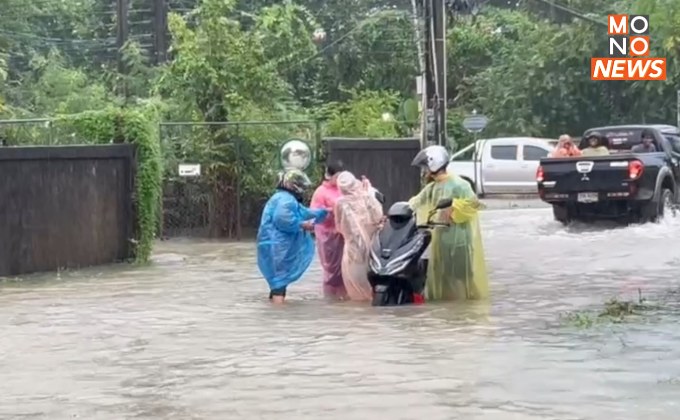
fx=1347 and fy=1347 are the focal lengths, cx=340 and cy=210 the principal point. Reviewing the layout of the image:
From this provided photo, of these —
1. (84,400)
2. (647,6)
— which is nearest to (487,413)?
(84,400)

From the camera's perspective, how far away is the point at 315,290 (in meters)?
15.6

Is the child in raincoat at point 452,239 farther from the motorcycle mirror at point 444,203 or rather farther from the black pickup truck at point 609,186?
the black pickup truck at point 609,186

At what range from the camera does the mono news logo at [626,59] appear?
3731 cm

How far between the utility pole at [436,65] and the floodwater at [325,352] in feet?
22.8

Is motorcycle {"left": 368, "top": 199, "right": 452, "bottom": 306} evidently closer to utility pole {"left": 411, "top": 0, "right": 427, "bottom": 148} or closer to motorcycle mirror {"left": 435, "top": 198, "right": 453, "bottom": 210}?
motorcycle mirror {"left": 435, "top": 198, "right": 453, "bottom": 210}

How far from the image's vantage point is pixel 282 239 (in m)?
14.3

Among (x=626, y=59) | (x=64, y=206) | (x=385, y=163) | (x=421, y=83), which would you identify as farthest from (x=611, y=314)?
(x=626, y=59)

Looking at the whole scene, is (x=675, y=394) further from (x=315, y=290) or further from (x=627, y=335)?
(x=315, y=290)

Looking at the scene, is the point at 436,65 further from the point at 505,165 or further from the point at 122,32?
the point at 122,32

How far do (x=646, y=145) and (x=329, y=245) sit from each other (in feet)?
35.4

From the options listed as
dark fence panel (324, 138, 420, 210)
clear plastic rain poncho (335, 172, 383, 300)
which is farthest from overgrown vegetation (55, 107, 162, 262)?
clear plastic rain poncho (335, 172, 383, 300)

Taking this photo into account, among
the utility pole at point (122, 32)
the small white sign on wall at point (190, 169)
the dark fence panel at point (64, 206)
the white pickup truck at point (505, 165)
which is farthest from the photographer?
the white pickup truck at point (505, 165)

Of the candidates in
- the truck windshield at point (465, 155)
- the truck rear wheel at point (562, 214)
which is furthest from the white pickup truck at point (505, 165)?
the truck rear wheel at point (562, 214)

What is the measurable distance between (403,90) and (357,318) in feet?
112
